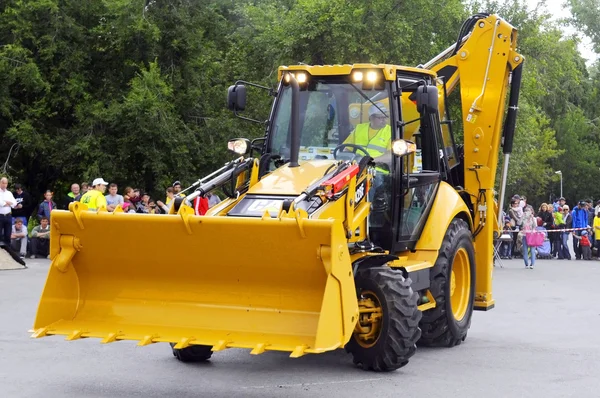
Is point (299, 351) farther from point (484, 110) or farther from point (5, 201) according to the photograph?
point (5, 201)

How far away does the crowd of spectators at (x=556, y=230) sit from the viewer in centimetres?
2608

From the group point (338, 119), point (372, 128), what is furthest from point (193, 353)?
point (372, 128)

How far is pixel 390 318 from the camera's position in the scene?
8.55 meters

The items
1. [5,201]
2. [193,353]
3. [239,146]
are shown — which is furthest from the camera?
[5,201]

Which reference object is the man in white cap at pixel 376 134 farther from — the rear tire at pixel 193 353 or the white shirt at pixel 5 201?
the white shirt at pixel 5 201

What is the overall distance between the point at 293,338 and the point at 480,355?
3164 millimetres

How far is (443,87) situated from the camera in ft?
37.9

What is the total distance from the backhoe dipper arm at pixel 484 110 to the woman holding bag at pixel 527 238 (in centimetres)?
1184

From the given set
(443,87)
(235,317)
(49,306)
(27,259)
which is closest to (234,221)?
(235,317)

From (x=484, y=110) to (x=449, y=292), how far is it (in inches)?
101

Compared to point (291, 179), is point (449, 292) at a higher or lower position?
lower

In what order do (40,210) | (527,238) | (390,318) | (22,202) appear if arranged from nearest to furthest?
(390,318), (22,202), (40,210), (527,238)

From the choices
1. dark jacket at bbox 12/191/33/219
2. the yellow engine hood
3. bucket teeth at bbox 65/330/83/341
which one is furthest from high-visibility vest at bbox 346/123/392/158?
dark jacket at bbox 12/191/33/219

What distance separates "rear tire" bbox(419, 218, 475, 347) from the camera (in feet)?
33.2
